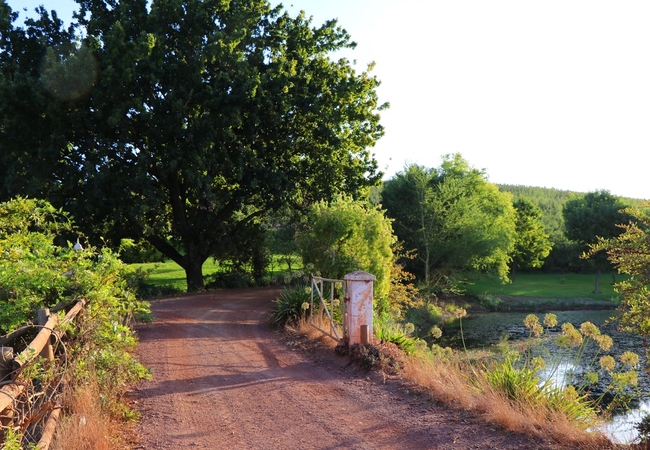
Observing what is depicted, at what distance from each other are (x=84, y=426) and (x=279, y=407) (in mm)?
2556

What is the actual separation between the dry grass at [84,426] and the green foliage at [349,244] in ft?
32.7

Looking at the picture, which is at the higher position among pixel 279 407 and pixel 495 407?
pixel 495 407

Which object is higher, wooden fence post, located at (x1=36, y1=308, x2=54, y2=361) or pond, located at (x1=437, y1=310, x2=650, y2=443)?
wooden fence post, located at (x1=36, y1=308, x2=54, y2=361)

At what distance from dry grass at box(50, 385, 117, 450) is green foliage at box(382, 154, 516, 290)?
3226 centimetres

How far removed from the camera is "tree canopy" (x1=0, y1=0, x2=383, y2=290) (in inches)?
793

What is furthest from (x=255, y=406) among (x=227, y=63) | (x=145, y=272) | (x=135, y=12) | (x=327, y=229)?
(x=135, y=12)

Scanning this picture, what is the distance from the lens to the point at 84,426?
524cm

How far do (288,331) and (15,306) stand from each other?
7334 millimetres

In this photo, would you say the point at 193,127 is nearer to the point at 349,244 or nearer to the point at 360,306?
the point at 349,244

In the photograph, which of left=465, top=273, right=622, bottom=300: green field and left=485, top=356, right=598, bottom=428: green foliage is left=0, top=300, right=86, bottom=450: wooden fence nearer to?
left=485, top=356, right=598, bottom=428: green foliage

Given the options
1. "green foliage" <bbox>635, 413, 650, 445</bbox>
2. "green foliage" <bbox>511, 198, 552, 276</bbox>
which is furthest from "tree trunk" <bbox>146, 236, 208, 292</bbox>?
"green foliage" <bbox>511, 198, 552, 276</bbox>

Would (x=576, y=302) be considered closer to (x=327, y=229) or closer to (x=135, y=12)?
(x=327, y=229)

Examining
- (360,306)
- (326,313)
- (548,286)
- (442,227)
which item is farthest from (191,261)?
(548,286)

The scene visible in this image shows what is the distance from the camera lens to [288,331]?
12547 mm
